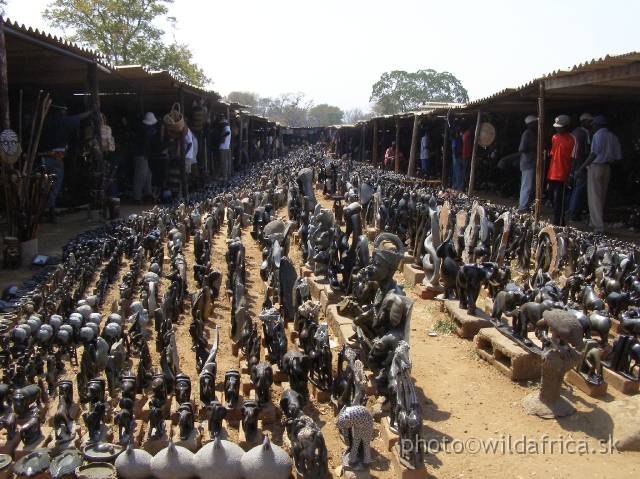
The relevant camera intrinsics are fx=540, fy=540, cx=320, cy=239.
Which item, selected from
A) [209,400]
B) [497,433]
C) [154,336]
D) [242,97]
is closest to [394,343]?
[497,433]

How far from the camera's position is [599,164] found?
30.0 feet

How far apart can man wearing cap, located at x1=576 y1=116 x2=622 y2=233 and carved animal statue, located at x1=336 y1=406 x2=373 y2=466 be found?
7.62m

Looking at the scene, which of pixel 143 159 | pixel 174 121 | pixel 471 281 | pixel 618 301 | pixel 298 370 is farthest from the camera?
pixel 143 159

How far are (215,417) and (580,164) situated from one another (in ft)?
31.0

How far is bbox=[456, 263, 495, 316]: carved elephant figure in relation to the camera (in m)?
5.23

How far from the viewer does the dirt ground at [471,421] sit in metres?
3.44

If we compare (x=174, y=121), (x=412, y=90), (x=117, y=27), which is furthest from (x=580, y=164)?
(x=412, y=90)

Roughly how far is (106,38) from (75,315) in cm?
2679

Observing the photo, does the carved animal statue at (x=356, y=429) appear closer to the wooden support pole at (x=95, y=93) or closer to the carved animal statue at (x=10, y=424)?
the carved animal statue at (x=10, y=424)

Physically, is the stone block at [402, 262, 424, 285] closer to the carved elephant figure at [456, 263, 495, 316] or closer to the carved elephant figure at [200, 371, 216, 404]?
the carved elephant figure at [456, 263, 495, 316]

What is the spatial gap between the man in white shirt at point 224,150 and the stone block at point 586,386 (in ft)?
46.9

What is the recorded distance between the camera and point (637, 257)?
569 cm

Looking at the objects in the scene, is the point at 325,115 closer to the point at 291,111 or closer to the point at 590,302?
the point at 291,111

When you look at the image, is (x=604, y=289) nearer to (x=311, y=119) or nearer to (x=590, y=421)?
(x=590, y=421)
